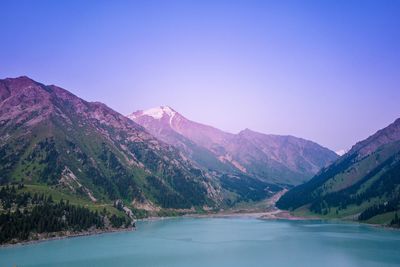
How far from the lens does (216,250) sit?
13138 cm

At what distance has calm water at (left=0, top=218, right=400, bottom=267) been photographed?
10978cm

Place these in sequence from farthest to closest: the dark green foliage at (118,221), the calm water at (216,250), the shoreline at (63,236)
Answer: the dark green foliage at (118,221) → the shoreline at (63,236) → the calm water at (216,250)

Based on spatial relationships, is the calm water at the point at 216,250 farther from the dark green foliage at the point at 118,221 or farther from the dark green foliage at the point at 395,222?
the dark green foliage at the point at 118,221

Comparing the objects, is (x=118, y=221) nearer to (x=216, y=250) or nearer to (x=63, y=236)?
(x=63, y=236)

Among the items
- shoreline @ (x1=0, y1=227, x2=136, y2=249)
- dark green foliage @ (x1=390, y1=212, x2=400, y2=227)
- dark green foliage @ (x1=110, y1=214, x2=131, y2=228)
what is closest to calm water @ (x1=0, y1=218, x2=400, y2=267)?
shoreline @ (x1=0, y1=227, x2=136, y2=249)

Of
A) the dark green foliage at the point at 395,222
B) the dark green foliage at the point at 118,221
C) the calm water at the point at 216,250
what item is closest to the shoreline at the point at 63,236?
the dark green foliage at the point at 118,221

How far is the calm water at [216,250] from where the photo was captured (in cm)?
10978

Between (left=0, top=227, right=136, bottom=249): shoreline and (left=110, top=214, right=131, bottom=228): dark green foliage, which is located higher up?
(left=110, top=214, right=131, bottom=228): dark green foliage

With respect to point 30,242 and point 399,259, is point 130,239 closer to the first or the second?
point 30,242

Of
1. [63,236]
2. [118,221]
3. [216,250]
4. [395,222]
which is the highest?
[395,222]

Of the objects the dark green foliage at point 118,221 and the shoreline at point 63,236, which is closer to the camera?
the shoreline at point 63,236

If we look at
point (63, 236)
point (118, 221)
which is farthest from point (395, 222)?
point (63, 236)

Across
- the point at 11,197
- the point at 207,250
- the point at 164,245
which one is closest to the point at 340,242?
the point at 207,250

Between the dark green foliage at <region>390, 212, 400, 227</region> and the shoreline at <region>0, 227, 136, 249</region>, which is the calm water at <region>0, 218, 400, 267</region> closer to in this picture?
the shoreline at <region>0, 227, 136, 249</region>
